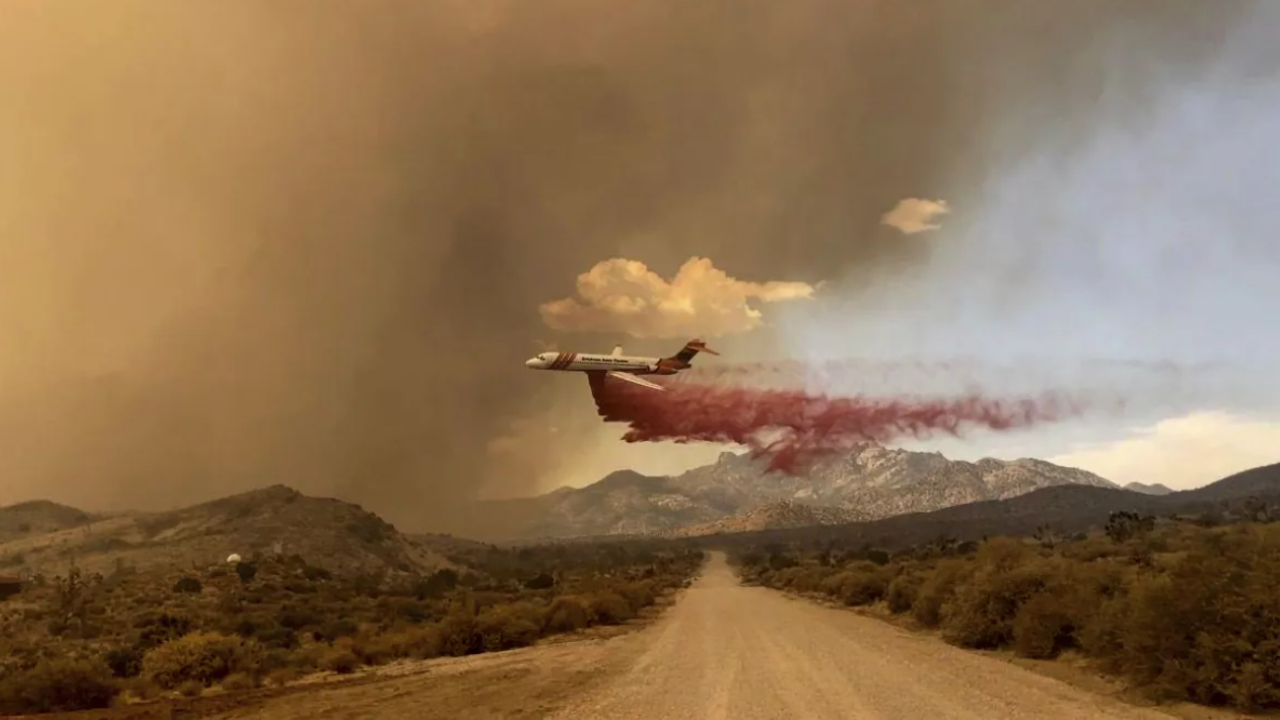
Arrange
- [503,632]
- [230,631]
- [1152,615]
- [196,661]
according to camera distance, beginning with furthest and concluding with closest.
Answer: [230,631]
[503,632]
[196,661]
[1152,615]

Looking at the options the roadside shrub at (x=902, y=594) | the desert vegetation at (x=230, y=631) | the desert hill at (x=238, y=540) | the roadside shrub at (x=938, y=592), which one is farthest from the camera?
the desert hill at (x=238, y=540)

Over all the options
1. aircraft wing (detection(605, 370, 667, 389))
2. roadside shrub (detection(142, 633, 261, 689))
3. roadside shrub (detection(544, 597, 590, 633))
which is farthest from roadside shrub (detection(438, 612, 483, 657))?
aircraft wing (detection(605, 370, 667, 389))

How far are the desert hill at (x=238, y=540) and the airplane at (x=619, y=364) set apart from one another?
92.4 metres

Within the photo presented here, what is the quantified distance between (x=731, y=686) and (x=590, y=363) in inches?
1123

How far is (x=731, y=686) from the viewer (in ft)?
59.2

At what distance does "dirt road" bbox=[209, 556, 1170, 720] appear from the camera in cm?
1490

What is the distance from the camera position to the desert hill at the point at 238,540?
132 meters

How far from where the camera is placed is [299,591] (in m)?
68.1

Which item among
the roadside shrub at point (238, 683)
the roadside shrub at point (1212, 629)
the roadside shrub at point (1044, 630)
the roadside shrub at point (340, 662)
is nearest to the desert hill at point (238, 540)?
the roadside shrub at point (340, 662)

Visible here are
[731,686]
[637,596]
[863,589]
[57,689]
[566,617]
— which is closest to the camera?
[731,686]

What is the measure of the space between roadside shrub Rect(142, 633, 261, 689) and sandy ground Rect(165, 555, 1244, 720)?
204 inches

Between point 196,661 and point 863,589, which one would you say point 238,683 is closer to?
point 196,661

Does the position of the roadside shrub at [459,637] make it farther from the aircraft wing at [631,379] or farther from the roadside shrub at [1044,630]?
the roadside shrub at [1044,630]

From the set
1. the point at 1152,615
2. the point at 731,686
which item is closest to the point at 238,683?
the point at 731,686
